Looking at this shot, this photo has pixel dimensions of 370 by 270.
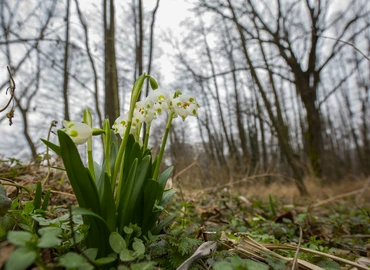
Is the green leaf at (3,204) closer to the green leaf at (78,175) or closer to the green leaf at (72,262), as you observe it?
the green leaf at (78,175)

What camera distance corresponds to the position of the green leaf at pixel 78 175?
799 millimetres

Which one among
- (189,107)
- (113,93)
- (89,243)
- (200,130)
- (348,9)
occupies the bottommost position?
(89,243)

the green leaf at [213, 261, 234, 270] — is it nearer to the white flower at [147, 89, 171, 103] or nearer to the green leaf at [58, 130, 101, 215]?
the green leaf at [58, 130, 101, 215]

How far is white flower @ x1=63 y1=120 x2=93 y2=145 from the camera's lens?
2.82 feet

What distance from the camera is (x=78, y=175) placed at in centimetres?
83

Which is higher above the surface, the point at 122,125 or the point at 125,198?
the point at 122,125

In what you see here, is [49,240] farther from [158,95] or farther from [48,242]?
[158,95]

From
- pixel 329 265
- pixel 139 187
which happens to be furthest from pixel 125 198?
pixel 329 265

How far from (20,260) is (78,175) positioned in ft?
1.06

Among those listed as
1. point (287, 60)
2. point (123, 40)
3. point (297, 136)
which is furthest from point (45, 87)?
point (297, 136)

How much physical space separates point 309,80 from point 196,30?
5.90 metres

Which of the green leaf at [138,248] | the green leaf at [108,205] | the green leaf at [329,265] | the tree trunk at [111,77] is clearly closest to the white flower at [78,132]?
the green leaf at [108,205]

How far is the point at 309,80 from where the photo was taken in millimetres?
8914

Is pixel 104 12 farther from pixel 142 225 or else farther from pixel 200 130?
pixel 200 130
